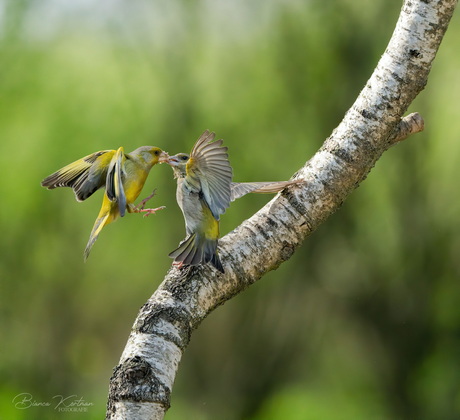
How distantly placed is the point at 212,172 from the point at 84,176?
56cm

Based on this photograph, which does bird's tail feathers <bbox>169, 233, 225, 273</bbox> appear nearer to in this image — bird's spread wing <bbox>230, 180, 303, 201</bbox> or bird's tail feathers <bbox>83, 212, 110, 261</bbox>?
bird's spread wing <bbox>230, 180, 303, 201</bbox>

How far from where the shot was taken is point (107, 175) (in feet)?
9.16

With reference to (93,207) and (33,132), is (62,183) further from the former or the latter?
(33,132)

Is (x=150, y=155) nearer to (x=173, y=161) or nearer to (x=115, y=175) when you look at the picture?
(x=173, y=161)

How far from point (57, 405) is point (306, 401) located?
260cm

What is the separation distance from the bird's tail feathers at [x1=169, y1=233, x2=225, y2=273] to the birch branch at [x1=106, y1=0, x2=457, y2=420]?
0.04m

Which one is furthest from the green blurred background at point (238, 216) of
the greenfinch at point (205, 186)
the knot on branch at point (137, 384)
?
the knot on branch at point (137, 384)

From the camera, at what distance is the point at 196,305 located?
2264mm

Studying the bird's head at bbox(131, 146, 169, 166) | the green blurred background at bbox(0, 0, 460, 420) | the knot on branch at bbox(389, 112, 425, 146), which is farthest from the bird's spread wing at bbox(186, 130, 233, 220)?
the green blurred background at bbox(0, 0, 460, 420)

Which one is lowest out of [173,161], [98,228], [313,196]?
[313,196]

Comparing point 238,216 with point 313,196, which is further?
point 238,216

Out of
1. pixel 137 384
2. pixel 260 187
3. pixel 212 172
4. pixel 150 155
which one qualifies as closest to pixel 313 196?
pixel 260 187

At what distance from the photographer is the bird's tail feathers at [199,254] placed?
7.66 feet

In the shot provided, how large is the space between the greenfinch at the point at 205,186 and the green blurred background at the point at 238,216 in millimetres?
3907
